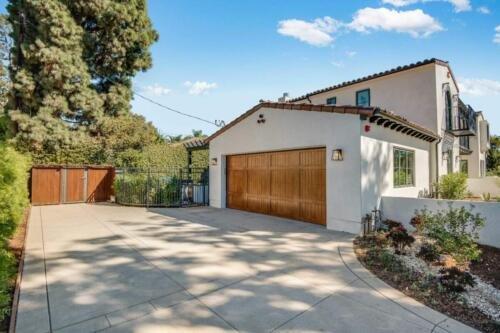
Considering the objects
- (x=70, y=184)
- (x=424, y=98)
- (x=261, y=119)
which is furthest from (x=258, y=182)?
(x=70, y=184)

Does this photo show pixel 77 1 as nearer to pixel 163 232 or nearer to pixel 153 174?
pixel 153 174

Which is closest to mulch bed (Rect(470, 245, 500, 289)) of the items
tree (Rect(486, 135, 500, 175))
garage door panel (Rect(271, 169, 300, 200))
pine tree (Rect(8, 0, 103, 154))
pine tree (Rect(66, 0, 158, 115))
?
garage door panel (Rect(271, 169, 300, 200))

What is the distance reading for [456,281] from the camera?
3691 millimetres

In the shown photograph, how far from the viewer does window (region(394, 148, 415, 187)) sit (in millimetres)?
8461

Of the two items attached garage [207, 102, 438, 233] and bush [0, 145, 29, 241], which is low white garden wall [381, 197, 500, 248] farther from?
bush [0, 145, 29, 241]

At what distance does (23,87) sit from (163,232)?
13.6 m

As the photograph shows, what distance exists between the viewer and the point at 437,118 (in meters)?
11.4

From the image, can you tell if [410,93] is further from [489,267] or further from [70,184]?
[70,184]

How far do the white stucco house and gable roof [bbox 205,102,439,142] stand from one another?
0.9 inches

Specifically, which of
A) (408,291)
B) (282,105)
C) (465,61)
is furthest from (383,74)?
(408,291)

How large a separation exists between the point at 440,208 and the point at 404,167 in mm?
2799

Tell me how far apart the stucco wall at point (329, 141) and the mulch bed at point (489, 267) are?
2394 millimetres

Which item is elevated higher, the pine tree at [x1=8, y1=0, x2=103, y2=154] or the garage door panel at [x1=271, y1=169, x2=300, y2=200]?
the pine tree at [x1=8, y1=0, x2=103, y2=154]

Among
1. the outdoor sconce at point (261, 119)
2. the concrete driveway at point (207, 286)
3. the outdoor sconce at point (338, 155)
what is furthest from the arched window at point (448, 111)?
the concrete driveway at point (207, 286)
